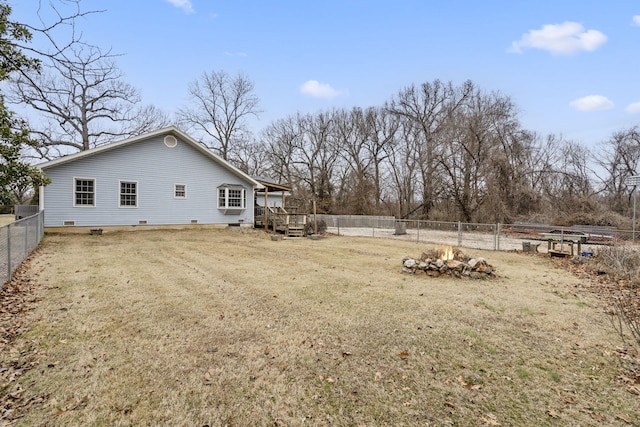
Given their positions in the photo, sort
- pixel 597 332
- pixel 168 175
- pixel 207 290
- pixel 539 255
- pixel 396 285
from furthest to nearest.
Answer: pixel 168 175 < pixel 539 255 < pixel 396 285 < pixel 207 290 < pixel 597 332

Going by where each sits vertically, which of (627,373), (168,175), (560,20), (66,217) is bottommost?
(627,373)

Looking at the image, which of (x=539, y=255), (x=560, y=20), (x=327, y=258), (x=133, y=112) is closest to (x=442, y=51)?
(x=560, y=20)

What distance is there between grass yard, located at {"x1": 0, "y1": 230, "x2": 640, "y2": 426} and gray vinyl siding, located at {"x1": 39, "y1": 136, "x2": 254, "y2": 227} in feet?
26.0

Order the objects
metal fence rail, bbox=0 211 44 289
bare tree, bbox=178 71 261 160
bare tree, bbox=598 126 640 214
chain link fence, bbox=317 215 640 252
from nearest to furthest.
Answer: metal fence rail, bbox=0 211 44 289 < chain link fence, bbox=317 215 640 252 < bare tree, bbox=598 126 640 214 < bare tree, bbox=178 71 261 160

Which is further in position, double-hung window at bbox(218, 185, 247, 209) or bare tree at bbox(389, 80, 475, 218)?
bare tree at bbox(389, 80, 475, 218)

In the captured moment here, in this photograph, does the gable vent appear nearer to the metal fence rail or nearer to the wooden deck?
the wooden deck

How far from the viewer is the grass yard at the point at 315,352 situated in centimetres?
272

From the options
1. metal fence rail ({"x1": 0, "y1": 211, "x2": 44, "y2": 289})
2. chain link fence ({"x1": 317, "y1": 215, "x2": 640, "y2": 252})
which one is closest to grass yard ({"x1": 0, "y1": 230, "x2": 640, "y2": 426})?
metal fence rail ({"x1": 0, "y1": 211, "x2": 44, "y2": 289})

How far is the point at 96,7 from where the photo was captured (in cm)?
460

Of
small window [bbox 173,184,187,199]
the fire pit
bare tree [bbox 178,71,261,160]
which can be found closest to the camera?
the fire pit

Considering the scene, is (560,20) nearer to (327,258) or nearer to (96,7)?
(327,258)

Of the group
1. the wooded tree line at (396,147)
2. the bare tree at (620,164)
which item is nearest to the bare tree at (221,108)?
the wooded tree line at (396,147)

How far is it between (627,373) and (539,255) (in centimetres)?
994

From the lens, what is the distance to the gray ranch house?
1379 cm
